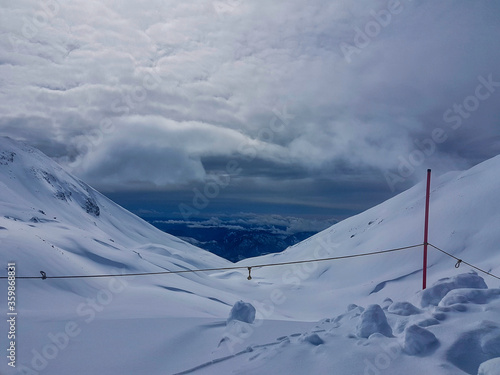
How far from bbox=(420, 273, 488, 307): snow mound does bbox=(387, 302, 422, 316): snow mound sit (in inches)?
13.9

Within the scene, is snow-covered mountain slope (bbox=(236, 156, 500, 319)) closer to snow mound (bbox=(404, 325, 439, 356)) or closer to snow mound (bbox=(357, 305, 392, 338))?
snow mound (bbox=(357, 305, 392, 338))

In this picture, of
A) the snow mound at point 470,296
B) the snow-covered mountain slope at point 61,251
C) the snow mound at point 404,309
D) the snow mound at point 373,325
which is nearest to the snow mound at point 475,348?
the snow mound at point 373,325

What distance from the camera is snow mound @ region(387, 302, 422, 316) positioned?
8125 mm

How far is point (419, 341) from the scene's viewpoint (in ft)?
20.0

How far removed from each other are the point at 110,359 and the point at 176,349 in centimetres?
137

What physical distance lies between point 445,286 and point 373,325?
2.74 meters

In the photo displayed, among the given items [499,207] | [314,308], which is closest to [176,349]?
[314,308]

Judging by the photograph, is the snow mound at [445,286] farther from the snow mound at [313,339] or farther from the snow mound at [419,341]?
the snow mound at [313,339]

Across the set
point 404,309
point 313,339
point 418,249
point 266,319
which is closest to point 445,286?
point 404,309

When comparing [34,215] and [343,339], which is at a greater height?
[34,215]

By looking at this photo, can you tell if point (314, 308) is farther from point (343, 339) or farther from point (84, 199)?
point (84, 199)

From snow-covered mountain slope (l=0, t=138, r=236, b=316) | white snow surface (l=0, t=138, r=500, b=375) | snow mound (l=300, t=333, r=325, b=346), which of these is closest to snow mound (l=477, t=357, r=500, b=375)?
white snow surface (l=0, t=138, r=500, b=375)

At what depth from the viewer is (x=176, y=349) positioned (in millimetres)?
8648

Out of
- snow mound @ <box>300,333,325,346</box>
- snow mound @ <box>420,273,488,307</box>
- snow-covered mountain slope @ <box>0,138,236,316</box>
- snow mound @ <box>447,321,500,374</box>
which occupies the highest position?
snow-covered mountain slope @ <box>0,138,236,316</box>
